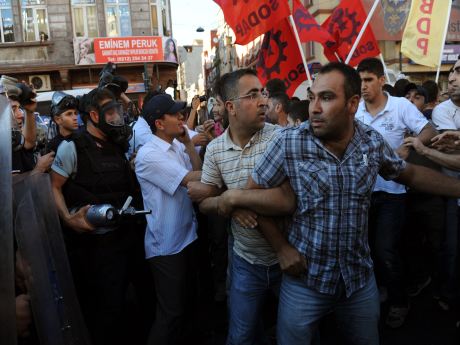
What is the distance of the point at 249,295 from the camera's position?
2627mm

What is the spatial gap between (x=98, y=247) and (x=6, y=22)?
20.0 meters

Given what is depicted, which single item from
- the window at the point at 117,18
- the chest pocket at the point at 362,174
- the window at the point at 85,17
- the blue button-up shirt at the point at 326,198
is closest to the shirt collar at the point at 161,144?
the blue button-up shirt at the point at 326,198

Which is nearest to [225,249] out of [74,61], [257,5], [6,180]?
[257,5]

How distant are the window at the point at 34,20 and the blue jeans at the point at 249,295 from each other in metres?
20.0

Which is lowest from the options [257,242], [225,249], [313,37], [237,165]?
[225,249]

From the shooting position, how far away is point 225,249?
4.60m

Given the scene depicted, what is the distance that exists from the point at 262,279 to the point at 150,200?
3.19ft

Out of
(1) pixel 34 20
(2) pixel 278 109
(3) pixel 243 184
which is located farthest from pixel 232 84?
(1) pixel 34 20

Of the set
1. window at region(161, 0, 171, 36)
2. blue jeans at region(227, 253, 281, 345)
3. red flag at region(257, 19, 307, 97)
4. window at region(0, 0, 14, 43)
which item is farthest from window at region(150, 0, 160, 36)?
blue jeans at region(227, 253, 281, 345)

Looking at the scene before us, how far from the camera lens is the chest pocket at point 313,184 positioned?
208cm

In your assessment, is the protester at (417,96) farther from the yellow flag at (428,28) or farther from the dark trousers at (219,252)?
the dark trousers at (219,252)

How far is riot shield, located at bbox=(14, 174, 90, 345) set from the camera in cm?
178

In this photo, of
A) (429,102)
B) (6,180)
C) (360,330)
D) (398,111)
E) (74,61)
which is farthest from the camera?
(74,61)

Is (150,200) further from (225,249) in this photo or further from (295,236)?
(225,249)
